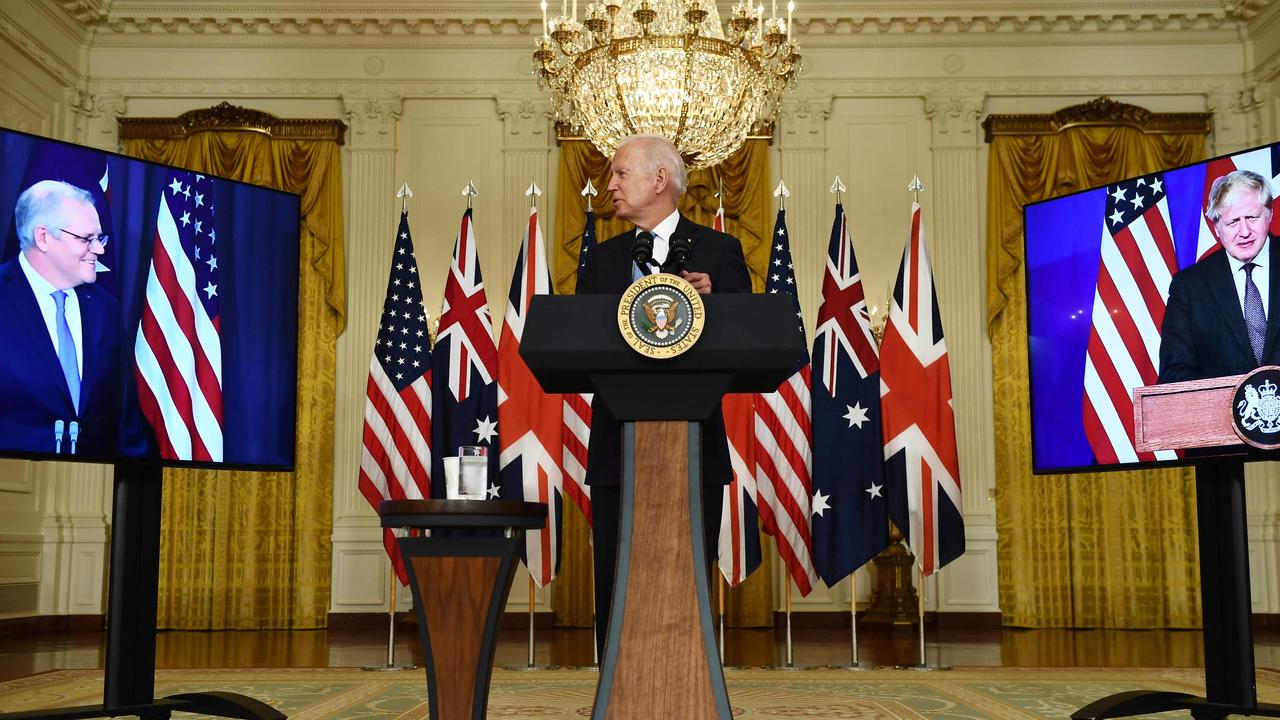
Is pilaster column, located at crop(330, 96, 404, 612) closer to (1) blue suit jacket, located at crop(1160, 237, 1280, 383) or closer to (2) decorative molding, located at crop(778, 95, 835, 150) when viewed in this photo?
(2) decorative molding, located at crop(778, 95, 835, 150)

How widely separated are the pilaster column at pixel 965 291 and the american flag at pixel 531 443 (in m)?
3.69

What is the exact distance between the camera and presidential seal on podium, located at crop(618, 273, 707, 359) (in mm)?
2365

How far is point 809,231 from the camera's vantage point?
938 cm

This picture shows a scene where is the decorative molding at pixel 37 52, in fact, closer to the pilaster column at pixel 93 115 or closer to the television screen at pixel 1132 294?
the pilaster column at pixel 93 115

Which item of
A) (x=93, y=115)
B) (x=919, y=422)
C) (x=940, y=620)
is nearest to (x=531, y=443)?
(x=919, y=422)

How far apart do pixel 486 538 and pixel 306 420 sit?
627 centimetres

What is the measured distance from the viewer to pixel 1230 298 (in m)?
3.44

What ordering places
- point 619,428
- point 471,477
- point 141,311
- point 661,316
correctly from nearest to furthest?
point 661,316
point 619,428
point 471,477
point 141,311

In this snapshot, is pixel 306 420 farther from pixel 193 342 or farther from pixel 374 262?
pixel 193 342

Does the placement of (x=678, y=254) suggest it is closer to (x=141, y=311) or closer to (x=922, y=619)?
(x=141, y=311)

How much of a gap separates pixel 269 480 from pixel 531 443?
10.5 ft

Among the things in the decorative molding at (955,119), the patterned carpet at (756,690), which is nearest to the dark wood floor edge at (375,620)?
the patterned carpet at (756,690)

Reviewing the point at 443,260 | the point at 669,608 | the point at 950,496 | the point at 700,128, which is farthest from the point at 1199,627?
the point at 669,608

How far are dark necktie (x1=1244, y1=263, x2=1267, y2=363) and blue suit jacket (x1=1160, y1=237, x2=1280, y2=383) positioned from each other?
0.01 metres
